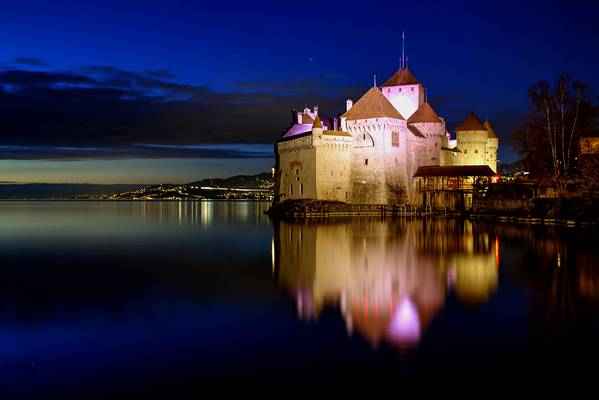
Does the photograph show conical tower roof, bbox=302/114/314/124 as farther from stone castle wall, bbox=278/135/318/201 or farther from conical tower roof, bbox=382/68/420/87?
conical tower roof, bbox=382/68/420/87

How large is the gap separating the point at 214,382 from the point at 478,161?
48276mm

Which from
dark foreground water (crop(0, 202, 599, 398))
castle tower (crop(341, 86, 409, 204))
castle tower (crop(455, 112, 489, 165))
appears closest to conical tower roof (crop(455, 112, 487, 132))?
castle tower (crop(455, 112, 489, 165))

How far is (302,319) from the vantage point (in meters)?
11.8

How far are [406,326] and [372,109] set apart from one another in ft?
111

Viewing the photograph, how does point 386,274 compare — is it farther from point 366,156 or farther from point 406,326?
point 366,156

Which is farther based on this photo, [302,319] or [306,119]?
[306,119]

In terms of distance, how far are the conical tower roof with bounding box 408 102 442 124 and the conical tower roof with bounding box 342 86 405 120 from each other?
16.0 ft

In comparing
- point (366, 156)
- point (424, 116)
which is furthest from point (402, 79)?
point (366, 156)

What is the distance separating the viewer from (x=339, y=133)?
4328 cm

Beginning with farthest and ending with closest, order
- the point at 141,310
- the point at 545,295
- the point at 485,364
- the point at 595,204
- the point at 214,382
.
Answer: the point at 595,204, the point at 545,295, the point at 141,310, the point at 485,364, the point at 214,382

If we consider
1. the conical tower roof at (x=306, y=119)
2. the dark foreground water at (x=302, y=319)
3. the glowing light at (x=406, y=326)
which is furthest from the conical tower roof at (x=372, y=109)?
the glowing light at (x=406, y=326)

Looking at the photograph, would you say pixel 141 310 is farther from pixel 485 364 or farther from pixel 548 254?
pixel 548 254

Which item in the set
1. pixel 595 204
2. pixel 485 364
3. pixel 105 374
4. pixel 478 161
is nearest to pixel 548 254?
pixel 595 204

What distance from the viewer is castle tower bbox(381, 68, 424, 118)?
5097 cm
